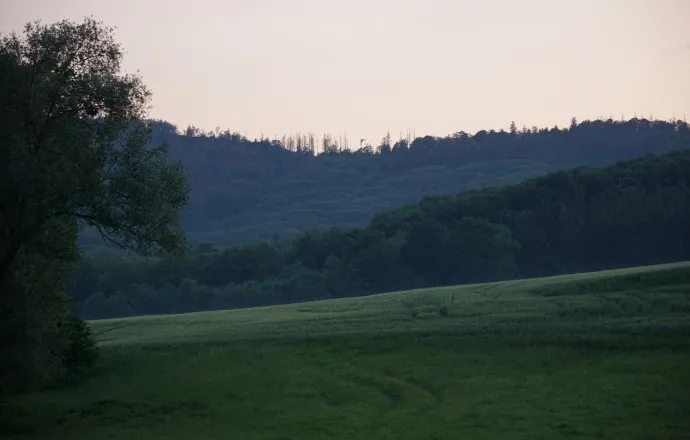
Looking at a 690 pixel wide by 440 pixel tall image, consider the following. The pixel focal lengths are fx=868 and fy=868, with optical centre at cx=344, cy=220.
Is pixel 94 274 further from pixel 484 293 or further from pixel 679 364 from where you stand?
pixel 679 364

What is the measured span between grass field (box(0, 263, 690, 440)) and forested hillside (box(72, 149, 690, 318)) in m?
84.3

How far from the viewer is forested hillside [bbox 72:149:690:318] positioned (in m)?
133

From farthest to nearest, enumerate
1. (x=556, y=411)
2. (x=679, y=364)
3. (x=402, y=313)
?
(x=402, y=313), (x=679, y=364), (x=556, y=411)

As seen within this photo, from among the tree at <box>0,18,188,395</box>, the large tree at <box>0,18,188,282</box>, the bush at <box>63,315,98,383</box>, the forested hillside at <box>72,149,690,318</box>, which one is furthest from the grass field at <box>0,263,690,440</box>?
the forested hillside at <box>72,149,690,318</box>

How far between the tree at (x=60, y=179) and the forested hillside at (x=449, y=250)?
298 ft

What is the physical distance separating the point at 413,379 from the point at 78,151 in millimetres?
16472

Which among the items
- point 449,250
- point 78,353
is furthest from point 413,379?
point 449,250

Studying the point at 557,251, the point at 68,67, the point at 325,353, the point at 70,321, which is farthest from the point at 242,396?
the point at 557,251

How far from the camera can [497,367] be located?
36.8 metres

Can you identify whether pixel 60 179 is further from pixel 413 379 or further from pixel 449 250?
pixel 449 250

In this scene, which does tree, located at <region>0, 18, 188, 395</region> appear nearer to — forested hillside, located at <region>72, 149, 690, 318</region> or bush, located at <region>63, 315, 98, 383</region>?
bush, located at <region>63, 315, 98, 383</region>

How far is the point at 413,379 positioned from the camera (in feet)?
120

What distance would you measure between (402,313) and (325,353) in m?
11.4

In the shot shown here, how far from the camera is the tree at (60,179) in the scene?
33.1 meters
